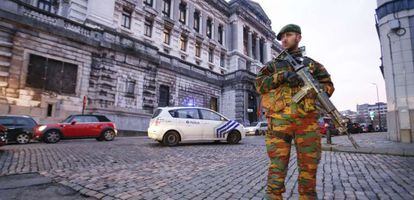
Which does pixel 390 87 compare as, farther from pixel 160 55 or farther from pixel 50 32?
pixel 50 32

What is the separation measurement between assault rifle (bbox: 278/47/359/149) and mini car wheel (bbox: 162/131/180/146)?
26.1 ft

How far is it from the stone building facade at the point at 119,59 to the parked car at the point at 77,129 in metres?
3.92

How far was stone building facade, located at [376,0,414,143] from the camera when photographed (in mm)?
11508

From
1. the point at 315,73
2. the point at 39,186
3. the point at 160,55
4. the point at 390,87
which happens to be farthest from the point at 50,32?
the point at 390,87

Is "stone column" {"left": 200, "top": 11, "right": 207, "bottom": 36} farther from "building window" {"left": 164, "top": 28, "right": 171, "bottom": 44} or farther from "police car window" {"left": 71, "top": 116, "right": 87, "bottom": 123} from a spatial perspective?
"police car window" {"left": 71, "top": 116, "right": 87, "bottom": 123}

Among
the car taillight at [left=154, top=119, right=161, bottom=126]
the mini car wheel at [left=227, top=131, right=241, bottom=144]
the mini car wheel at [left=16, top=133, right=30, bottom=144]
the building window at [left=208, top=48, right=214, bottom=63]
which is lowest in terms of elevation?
the mini car wheel at [left=16, top=133, right=30, bottom=144]

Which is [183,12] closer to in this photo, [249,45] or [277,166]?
[249,45]

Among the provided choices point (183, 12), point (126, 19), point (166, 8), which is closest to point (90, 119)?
point (126, 19)

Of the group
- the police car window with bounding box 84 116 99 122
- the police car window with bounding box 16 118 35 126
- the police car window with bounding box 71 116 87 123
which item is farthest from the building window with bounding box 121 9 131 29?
the police car window with bounding box 16 118 35 126

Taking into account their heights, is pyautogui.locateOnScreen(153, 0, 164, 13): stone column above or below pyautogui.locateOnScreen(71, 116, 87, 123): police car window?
above

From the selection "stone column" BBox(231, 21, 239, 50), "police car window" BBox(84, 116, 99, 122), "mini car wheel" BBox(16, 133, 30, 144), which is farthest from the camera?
"stone column" BBox(231, 21, 239, 50)

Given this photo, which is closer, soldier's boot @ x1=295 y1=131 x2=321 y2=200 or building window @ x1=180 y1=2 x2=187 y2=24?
soldier's boot @ x1=295 y1=131 x2=321 y2=200

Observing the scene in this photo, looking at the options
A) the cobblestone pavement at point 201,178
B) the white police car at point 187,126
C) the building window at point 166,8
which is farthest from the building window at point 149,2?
the cobblestone pavement at point 201,178

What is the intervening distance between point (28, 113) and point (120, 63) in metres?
6.94
